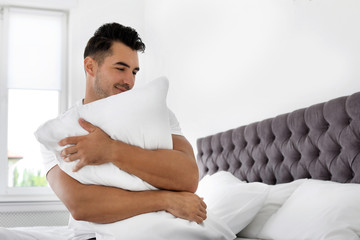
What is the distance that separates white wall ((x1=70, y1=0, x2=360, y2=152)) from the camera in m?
2.52

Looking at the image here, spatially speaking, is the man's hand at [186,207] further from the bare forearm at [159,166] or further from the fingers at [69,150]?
the fingers at [69,150]

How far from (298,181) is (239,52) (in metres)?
1.39

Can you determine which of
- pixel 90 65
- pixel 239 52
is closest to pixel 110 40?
pixel 90 65

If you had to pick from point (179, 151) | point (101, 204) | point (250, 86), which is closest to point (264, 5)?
point (250, 86)

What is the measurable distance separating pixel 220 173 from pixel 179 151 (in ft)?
4.95

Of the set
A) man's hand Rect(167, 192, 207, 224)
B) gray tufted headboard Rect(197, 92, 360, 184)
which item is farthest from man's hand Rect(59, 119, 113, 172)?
gray tufted headboard Rect(197, 92, 360, 184)

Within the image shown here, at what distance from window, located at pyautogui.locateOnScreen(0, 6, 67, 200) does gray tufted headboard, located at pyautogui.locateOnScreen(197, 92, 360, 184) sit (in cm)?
249

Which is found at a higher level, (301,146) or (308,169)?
(301,146)

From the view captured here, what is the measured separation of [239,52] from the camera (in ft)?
11.4

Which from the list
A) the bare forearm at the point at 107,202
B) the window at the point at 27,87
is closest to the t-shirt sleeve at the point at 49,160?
the bare forearm at the point at 107,202

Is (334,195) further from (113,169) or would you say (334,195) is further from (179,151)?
(113,169)

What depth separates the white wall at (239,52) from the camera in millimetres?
2518

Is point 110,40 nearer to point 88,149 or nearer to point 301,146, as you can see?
point 88,149

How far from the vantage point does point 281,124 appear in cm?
263
